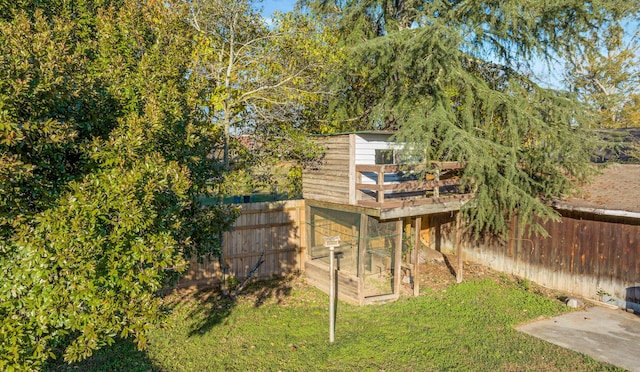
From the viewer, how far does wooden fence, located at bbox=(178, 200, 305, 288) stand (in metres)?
10.4

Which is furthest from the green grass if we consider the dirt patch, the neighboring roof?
the neighboring roof

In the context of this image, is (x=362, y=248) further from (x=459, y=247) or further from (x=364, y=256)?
(x=459, y=247)

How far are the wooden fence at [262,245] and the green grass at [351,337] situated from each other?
0.74 meters

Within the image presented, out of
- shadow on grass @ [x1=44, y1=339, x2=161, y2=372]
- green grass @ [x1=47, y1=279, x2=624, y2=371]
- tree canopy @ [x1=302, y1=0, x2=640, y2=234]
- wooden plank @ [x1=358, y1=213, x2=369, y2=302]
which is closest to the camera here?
shadow on grass @ [x1=44, y1=339, x2=161, y2=372]

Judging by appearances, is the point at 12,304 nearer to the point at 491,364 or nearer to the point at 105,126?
the point at 105,126

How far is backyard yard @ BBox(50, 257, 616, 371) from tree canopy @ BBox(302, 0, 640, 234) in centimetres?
233

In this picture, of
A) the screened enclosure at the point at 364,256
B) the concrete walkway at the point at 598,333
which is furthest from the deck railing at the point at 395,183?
the concrete walkway at the point at 598,333

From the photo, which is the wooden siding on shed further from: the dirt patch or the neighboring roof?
the neighboring roof

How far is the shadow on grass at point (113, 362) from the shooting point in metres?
6.47

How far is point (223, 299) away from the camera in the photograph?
9688mm

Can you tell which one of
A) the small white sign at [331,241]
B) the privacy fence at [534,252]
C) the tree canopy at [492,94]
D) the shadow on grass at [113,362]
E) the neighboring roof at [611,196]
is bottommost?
the shadow on grass at [113,362]

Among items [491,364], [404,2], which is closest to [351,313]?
[491,364]

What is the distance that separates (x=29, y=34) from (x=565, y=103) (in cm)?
1067

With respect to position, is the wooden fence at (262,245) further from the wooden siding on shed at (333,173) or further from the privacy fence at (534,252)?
the wooden siding on shed at (333,173)
